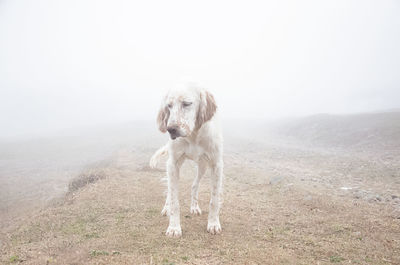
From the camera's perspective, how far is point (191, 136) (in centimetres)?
473

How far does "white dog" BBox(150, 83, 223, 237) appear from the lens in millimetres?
4336

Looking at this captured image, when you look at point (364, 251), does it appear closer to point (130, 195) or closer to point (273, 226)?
point (273, 226)

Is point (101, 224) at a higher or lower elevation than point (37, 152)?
higher

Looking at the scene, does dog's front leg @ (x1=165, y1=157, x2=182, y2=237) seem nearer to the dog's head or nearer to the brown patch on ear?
the brown patch on ear

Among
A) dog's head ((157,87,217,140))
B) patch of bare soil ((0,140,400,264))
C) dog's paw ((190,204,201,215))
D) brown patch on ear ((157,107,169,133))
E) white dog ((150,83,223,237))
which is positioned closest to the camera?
patch of bare soil ((0,140,400,264))

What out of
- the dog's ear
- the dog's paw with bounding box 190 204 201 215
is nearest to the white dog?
the dog's ear

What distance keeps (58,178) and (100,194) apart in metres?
12.4

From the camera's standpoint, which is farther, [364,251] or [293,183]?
[293,183]

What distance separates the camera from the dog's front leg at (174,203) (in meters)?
4.59

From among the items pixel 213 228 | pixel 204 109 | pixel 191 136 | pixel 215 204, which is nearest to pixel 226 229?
→ pixel 213 228

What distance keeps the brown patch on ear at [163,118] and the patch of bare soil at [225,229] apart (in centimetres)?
198

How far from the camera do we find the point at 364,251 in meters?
4.03

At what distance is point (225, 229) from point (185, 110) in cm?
254

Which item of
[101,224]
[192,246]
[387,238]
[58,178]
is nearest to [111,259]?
[192,246]
